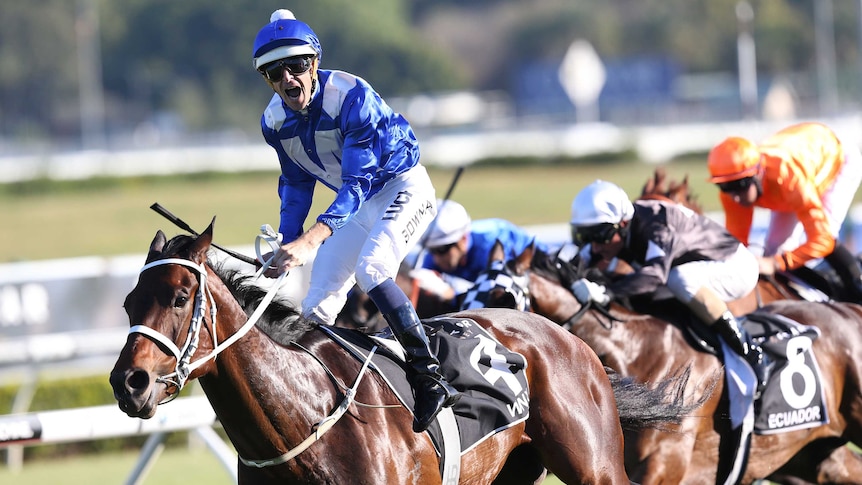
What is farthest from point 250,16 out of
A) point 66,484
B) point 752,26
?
point 66,484

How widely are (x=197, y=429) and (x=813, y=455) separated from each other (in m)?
2.51

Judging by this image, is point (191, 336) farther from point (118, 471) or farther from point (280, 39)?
point (118, 471)

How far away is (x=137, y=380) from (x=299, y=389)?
1.71 feet

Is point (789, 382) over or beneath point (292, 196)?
beneath

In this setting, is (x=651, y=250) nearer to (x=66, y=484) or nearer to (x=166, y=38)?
(x=66, y=484)

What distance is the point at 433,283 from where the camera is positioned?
18.6 feet

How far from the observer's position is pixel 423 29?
2911 inches

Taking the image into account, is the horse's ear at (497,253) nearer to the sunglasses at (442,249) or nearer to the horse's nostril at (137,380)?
the sunglasses at (442,249)

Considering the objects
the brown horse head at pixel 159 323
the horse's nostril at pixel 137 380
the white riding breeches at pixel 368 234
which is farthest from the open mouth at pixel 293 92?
the horse's nostril at pixel 137 380

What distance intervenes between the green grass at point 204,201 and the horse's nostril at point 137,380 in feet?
46.7

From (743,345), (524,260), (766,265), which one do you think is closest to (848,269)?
(766,265)

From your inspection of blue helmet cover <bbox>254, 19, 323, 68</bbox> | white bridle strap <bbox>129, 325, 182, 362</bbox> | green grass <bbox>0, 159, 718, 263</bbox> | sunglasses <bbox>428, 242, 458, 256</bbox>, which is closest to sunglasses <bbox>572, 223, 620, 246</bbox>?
sunglasses <bbox>428, 242, 458, 256</bbox>

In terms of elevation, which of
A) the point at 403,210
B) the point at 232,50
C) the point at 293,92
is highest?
the point at 232,50

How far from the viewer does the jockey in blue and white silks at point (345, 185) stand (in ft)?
10.9
